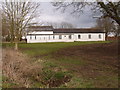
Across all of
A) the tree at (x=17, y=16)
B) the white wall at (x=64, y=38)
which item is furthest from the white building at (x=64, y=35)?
Result: the tree at (x=17, y=16)

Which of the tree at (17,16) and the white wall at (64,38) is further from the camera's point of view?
the white wall at (64,38)

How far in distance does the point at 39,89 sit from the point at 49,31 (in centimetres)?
4595

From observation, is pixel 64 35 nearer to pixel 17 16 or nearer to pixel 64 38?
pixel 64 38

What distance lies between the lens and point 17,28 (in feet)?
80.9

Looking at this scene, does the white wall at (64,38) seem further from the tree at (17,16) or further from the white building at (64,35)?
the tree at (17,16)

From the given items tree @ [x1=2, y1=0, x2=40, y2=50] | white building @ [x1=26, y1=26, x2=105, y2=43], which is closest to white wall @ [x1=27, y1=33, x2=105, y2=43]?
white building @ [x1=26, y1=26, x2=105, y2=43]

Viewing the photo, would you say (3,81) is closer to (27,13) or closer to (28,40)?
(27,13)

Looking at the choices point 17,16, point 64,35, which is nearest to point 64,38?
point 64,35

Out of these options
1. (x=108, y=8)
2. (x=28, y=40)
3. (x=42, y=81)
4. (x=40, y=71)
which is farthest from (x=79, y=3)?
(x=28, y=40)

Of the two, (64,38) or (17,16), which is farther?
(64,38)

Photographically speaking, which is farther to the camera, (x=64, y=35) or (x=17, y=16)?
(x=64, y=35)

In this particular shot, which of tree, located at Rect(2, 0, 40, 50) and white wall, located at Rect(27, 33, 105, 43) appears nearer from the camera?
tree, located at Rect(2, 0, 40, 50)

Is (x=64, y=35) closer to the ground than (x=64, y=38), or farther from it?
farther from it

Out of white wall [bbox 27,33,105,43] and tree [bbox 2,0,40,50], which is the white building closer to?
white wall [bbox 27,33,105,43]
